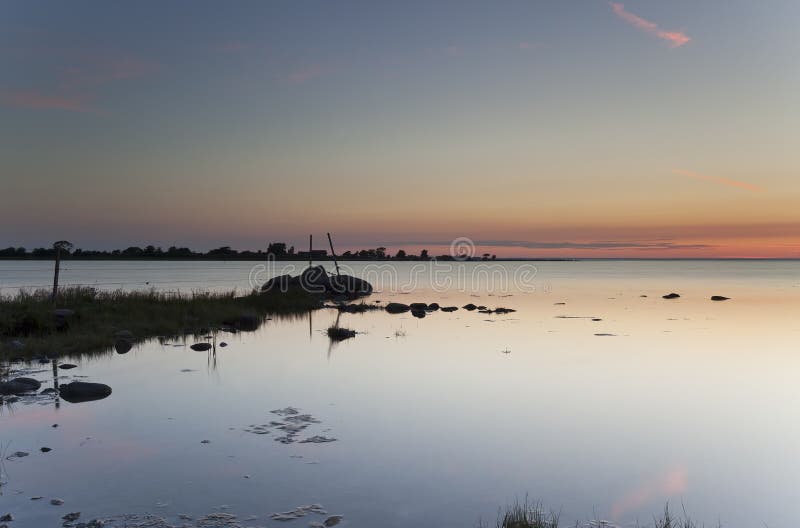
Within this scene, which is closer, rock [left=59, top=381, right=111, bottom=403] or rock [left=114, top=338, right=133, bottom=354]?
rock [left=59, top=381, right=111, bottom=403]

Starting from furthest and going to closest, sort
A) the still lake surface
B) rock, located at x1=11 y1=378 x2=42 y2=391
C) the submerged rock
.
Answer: rock, located at x1=11 y1=378 x2=42 y2=391 → the submerged rock → the still lake surface

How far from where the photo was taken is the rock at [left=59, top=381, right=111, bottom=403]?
12.8 metres

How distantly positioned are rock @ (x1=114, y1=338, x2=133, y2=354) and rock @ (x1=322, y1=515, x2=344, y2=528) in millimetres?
15167

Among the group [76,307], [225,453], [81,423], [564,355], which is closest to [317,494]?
[225,453]

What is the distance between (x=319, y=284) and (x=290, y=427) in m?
35.7

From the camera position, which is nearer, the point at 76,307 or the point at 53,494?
the point at 53,494

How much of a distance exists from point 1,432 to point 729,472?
505 inches

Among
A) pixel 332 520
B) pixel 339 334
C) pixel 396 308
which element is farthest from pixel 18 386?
pixel 396 308

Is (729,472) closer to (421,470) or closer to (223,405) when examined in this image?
(421,470)

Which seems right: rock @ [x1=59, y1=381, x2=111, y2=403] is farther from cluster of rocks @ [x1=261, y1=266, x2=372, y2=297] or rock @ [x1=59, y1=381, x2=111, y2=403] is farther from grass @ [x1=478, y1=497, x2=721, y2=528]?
cluster of rocks @ [x1=261, y1=266, x2=372, y2=297]

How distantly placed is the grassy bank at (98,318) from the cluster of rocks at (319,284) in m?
8.64

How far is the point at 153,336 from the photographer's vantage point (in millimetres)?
23500

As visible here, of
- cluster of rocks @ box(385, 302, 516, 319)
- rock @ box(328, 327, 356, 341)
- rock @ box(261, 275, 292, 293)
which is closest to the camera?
rock @ box(328, 327, 356, 341)

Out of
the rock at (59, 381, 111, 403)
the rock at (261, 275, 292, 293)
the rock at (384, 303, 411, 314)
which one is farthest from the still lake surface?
the rock at (261, 275, 292, 293)
